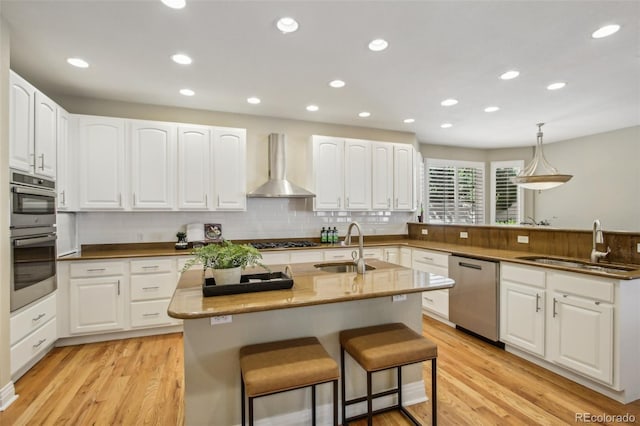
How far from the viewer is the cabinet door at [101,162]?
11.0 feet

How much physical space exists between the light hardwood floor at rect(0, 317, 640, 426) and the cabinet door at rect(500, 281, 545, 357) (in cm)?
19

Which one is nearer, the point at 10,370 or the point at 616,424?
the point at 616,424

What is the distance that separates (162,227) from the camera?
12.9 feet

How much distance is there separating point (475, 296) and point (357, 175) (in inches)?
88.0

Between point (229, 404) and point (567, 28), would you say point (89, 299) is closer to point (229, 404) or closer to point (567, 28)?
point (229, 404)

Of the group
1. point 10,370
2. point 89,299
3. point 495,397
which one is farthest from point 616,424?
point 89,299

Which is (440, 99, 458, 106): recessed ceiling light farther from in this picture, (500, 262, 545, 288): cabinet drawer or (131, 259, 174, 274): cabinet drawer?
(131, 259, 174, 274): cabinet drawer

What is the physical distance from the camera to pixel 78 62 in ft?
8.95

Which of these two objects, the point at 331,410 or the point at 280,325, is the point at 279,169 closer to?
the point at 280,325

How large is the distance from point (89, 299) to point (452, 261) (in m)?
3.92

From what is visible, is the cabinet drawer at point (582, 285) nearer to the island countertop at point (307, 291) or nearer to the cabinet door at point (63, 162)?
the island countertop at point (307, 291)

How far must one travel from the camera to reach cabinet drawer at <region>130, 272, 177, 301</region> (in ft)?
10.8

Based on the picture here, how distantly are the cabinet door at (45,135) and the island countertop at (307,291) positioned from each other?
5.91ft

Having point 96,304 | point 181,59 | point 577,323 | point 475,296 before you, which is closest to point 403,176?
point 475,296
